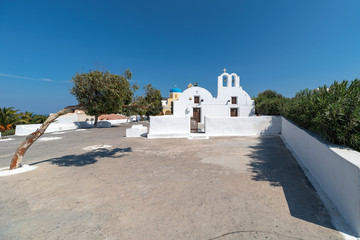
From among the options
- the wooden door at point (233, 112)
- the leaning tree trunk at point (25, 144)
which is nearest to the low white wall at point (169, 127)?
the leaning tree trunk at point (25, 144)

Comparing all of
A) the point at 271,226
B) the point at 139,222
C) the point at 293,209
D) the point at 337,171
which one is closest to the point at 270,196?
the point at 293,209

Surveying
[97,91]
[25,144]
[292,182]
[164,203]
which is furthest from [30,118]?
[292,182]

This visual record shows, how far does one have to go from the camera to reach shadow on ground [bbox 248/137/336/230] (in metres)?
3.05

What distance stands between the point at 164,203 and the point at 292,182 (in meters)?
3.62

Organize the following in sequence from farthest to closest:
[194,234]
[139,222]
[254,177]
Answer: [254,177] < [139,222] < [194,234]

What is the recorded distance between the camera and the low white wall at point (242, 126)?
43.8ft

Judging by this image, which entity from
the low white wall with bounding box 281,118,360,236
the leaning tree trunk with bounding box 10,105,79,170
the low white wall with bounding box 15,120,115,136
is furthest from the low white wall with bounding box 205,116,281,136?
the low white wall with bounding box 15,120,115,136

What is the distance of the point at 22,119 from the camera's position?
18.4 metres

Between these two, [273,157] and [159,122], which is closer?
[273,157]

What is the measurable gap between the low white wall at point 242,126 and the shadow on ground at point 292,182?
5.90 m

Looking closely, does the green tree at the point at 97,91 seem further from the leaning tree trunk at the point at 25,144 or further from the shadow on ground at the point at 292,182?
the shadow on ground at the point at 292,182

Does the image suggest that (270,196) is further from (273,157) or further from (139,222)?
(273,157)

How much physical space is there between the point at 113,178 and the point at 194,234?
10.9ft

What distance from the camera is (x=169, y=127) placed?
13273 millimetres
